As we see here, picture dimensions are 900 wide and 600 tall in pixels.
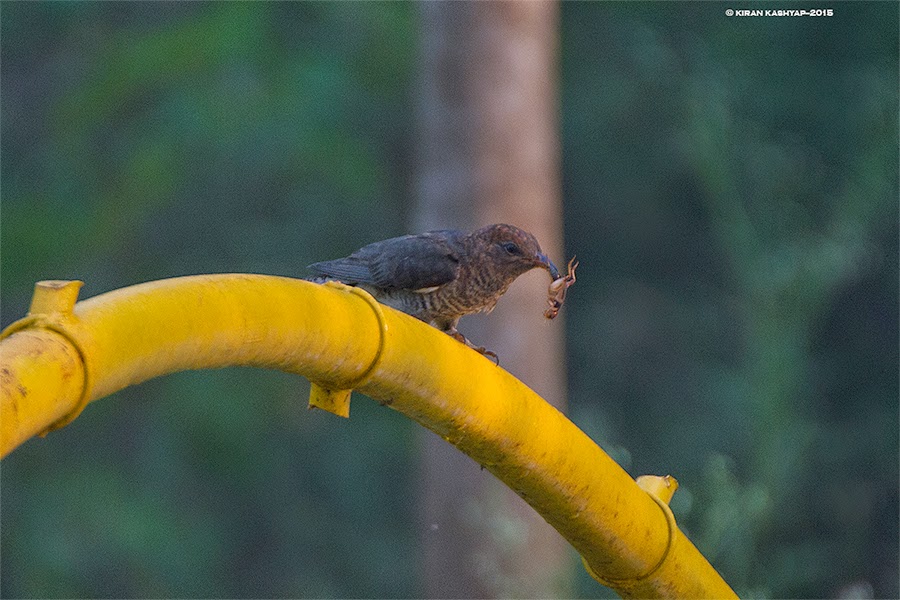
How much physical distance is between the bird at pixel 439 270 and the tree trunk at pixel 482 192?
77.8 inches

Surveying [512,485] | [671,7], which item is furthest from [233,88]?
[512,485]

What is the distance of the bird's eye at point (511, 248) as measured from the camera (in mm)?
4105

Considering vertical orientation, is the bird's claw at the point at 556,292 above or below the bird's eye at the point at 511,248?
below

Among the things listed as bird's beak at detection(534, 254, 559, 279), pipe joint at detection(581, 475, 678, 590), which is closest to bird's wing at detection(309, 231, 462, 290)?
bird's beak at detection(534, 254, 559, 279)

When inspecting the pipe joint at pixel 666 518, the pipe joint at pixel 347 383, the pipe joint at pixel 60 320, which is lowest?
the pipe joint at pixel 666 518

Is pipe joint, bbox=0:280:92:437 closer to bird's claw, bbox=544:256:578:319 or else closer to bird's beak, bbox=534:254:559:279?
bird's claw, bbox=544:256:578:319

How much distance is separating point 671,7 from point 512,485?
835 centimetres

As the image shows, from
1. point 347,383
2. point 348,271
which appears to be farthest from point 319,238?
point 347,383

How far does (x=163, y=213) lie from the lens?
11.8 m

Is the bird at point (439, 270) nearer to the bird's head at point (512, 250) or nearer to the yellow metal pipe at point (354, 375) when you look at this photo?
the bird's head at point (512, 250)

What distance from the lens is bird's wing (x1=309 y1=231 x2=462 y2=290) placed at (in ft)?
13.3

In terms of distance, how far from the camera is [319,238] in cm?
1164

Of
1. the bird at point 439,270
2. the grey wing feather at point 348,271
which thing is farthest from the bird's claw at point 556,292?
the grey wing feather at point 348,271

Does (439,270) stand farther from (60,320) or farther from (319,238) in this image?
(319,238)
